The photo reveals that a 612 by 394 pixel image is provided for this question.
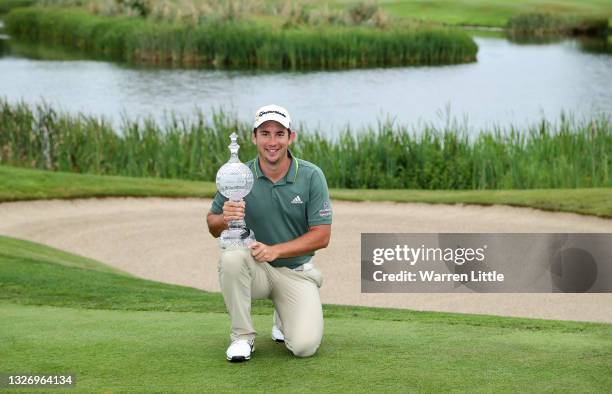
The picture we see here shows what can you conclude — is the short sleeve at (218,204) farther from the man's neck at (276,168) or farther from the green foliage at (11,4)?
the green foliage at (11,4)

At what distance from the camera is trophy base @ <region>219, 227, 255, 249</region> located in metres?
5.06

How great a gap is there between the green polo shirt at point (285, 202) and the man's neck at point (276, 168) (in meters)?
0.02

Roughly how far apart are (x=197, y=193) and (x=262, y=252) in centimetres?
A: 746

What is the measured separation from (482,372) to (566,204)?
6637 millimetres

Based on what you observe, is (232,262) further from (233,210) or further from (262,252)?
(233,210)

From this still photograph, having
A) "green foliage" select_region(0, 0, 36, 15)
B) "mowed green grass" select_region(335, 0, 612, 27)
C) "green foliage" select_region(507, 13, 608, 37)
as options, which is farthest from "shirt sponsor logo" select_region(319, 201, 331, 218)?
"green foliage" select_region(0, 0, 36, 15)

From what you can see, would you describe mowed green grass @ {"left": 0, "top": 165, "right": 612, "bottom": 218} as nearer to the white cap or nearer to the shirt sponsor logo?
the shirt sponsor logo

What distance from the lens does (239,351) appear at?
5.04 m

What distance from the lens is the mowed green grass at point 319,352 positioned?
484 cm

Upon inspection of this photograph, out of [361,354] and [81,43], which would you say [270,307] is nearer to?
[361,354]

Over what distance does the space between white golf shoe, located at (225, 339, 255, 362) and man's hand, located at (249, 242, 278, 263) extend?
1.27 ft

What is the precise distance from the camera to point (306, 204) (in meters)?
5.31

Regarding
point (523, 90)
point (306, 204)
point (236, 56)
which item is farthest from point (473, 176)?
point (236, 56)

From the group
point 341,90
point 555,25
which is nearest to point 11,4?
point 555,25
